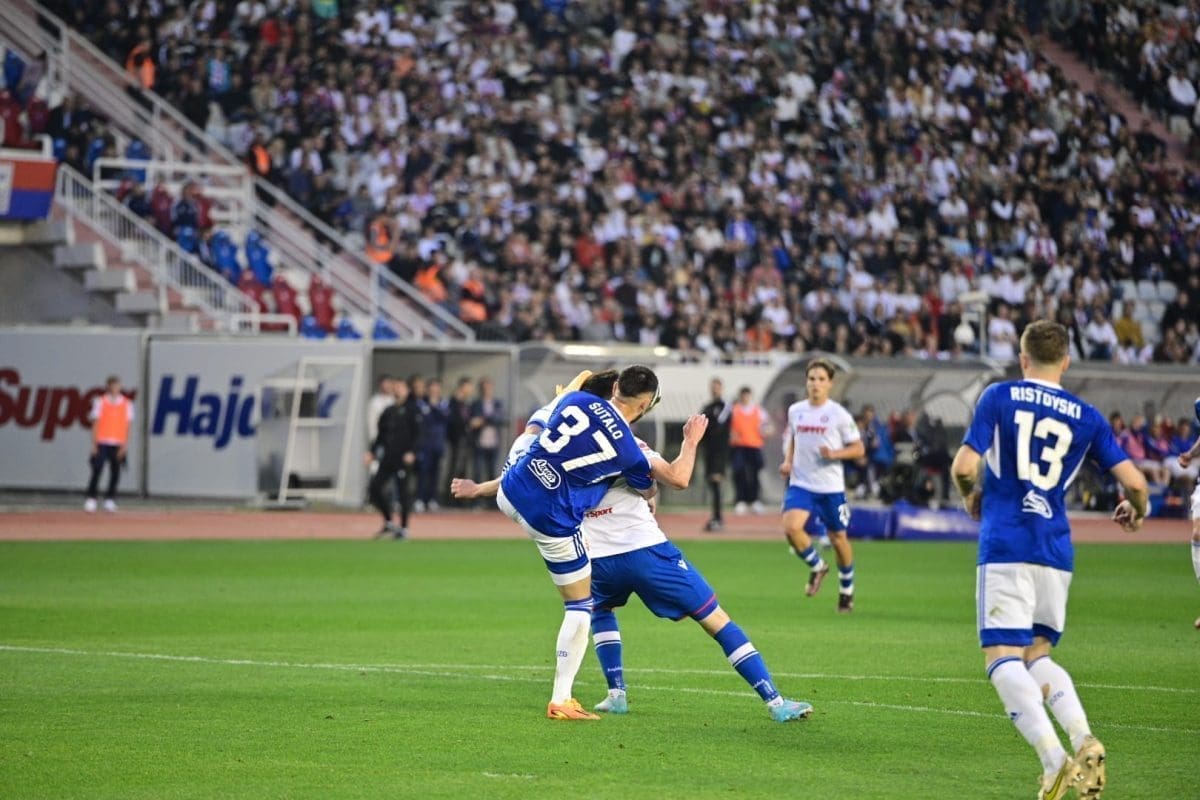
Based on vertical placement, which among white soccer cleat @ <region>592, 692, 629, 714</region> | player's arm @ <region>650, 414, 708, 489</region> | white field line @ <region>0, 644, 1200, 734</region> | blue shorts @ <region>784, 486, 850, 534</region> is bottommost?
white field line @ <region>0, 644, 1200, 734</region>

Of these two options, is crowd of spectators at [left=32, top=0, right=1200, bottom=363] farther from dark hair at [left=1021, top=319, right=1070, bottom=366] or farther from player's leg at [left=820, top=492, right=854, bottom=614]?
dark hair at [left=1021, top=319, right=1070, bottom=366]

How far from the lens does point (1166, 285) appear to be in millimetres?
42125

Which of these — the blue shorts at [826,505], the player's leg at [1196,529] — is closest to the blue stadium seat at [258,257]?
the blue shorts at [826,505]

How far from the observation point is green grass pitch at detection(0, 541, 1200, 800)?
8539 millimetres

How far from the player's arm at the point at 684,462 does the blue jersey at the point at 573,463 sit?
0.09m

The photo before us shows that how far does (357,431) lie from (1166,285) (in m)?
20.4

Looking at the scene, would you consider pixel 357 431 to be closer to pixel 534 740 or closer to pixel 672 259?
pixel 672 259

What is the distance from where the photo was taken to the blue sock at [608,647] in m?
10.8

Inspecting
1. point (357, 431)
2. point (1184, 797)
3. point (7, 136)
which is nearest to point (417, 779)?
point (1184, 797)

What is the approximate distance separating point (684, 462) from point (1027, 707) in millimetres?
2821

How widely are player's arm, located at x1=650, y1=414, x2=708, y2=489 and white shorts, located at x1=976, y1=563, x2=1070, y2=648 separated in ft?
7.28

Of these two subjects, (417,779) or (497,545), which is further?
(497,545)

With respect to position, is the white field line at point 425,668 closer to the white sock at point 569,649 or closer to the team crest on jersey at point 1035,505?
the white sock at point 569,649

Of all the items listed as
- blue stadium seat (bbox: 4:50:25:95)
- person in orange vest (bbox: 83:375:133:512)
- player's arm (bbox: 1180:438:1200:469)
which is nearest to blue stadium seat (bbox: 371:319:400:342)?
person in orange vest (bbox: 83:375:133:512)
